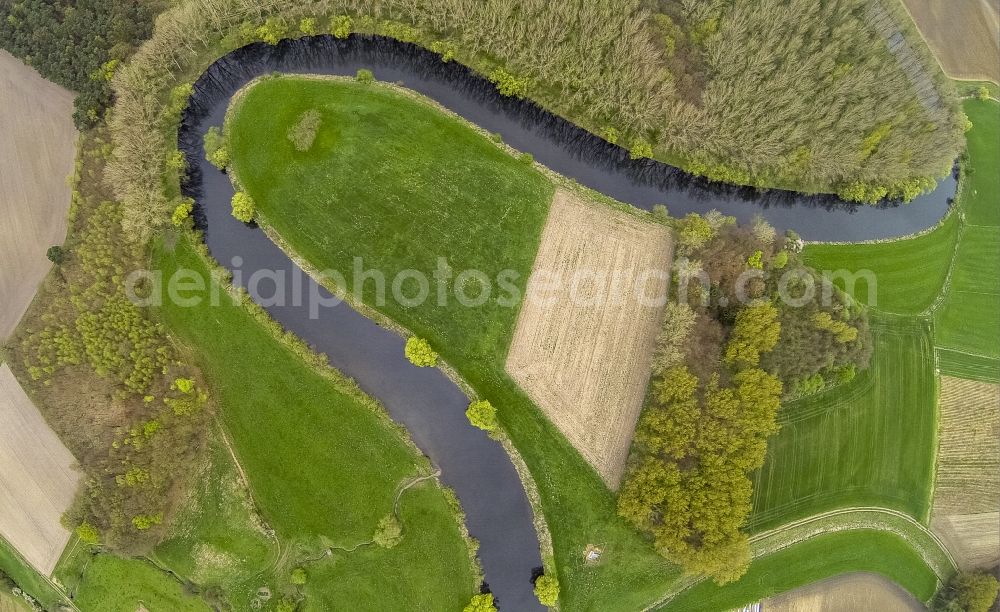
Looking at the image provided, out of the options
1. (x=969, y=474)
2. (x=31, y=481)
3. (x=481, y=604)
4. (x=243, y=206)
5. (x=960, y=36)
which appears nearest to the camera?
(x=481, y=604)

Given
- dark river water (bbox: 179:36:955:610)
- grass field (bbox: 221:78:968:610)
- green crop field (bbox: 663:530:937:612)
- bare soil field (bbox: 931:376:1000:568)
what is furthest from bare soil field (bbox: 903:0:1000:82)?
green crop field (bbox: 663:530:937:612)

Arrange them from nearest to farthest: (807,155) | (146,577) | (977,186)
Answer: (146,577)
(807,155)
(977,186)

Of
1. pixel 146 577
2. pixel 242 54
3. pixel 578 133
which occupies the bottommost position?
pixel 146 577

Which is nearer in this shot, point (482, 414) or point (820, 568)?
point (482, 414)

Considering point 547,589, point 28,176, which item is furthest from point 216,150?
point 547,589

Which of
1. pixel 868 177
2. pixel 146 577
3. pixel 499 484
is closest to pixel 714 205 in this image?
pixel 868 177

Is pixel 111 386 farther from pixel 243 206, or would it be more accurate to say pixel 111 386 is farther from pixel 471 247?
pixel 471 247

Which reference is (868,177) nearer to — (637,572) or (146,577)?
(637,572)
